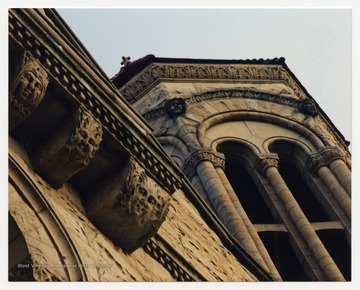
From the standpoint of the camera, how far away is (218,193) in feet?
79.9

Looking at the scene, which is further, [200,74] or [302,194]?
[200,74]

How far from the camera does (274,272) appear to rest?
860 inches

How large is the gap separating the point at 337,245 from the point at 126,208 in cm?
1582

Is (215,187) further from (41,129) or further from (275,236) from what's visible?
(41,129)

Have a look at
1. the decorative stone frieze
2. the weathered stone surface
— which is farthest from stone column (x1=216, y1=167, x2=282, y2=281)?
the weathered stone surface

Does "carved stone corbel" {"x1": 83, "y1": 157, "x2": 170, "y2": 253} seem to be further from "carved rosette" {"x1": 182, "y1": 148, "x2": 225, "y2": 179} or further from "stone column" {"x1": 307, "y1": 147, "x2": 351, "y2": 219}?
"carved rosette" {"x1": 182, "y1": 148, "x2": 225, "y2": 179}

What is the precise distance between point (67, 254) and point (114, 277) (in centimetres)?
54

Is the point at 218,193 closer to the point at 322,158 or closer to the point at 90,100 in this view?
the point at 322,158

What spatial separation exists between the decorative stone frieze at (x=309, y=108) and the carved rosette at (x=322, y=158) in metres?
1.89

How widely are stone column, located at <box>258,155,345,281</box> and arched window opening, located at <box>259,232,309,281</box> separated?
468 mm

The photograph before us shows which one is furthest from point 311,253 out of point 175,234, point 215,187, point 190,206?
point 175,234

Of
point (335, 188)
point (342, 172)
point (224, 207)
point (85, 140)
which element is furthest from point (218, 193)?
point (85, 140)

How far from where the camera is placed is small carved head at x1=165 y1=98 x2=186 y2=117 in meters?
27.9

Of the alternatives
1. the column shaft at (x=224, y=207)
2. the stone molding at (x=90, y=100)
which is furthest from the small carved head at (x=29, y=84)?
the column shaft at (x=224, y=207)
